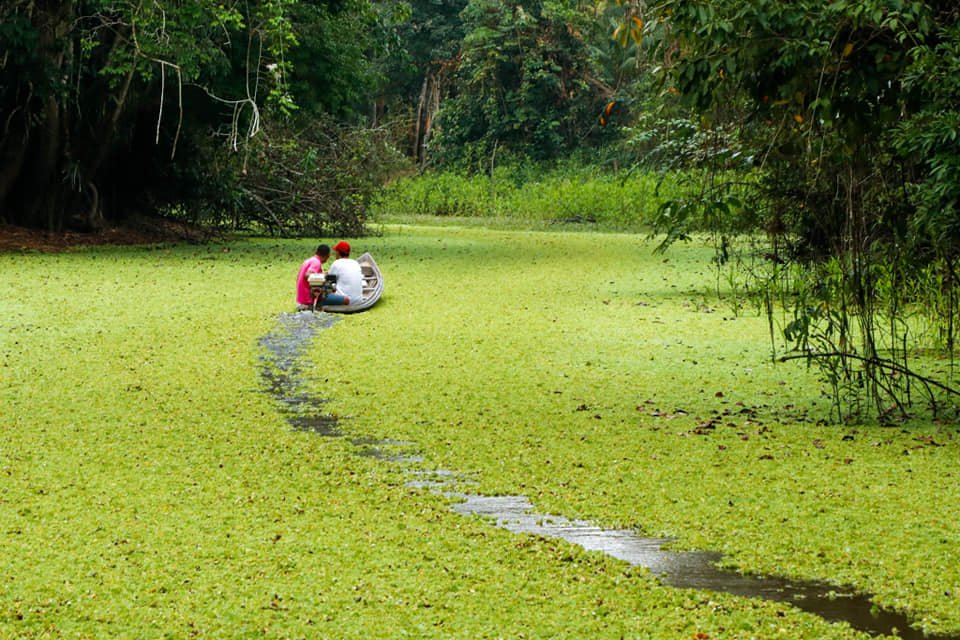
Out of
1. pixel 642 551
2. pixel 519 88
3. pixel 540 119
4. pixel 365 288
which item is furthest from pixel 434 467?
pixel 519 88

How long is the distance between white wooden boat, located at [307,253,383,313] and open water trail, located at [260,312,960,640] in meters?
4.44

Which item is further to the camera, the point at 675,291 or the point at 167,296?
the point at 675,291

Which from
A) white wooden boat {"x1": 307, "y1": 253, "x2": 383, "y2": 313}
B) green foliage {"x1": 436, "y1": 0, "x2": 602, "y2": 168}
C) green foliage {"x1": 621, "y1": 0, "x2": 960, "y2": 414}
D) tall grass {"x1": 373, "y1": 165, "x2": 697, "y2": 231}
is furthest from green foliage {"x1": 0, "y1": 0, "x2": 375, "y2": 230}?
green foliage {"x1": 436, "y1": 0, "x2": 602, "y2": 168}

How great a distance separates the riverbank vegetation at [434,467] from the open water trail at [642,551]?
8 centimetres

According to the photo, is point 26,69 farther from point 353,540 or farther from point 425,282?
point 353,540

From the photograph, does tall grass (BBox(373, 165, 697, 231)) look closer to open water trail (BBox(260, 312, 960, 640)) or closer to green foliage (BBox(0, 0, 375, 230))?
green foliage (BBox(0, 0, 375, 230))

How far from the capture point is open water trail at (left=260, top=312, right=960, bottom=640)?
12.7 ft

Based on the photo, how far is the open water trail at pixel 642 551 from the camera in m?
3.86

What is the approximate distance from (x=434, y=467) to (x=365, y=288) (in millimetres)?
6925

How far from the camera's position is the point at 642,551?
4496 mm

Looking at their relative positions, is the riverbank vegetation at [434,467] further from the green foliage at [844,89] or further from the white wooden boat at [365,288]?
the green foliage at [844,89]

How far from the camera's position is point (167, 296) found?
12.5 meters

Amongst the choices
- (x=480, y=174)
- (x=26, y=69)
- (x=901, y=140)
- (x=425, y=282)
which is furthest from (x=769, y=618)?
(x=480, y=174)

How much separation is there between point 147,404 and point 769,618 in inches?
170
